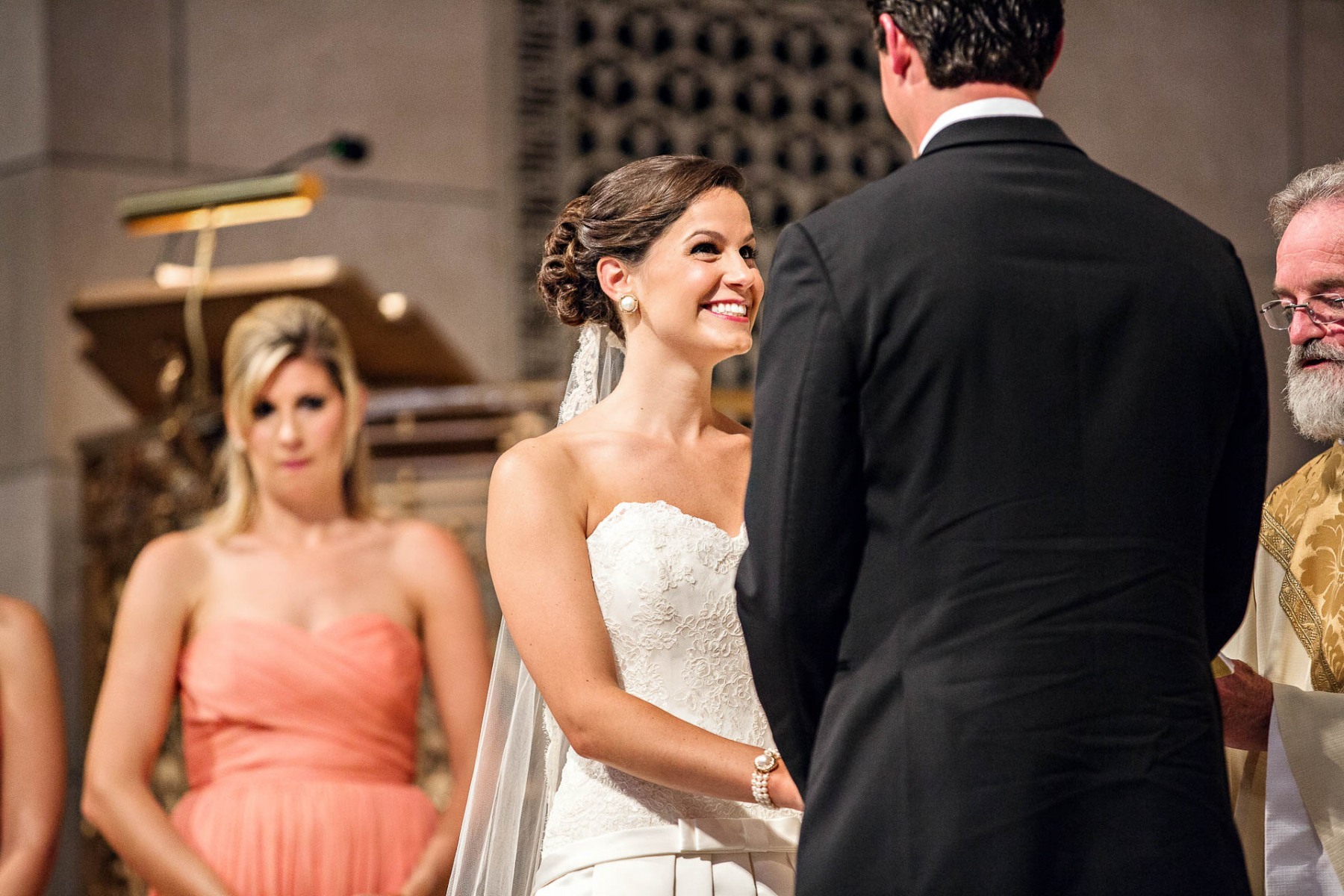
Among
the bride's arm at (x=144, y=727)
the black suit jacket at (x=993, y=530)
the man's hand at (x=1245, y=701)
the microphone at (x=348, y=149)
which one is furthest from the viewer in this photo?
the microphone at (x=348, y=149)

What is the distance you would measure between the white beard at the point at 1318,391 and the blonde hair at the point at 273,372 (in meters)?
2.09

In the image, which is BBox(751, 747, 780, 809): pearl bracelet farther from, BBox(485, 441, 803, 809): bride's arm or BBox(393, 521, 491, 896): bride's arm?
BBox(393, 521, 491, 896): bride's arm

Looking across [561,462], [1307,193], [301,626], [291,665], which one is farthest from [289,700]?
[1307,193]

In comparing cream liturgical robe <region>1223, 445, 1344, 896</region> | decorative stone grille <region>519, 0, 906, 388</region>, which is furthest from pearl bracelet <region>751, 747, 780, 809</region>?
decorative stone grille <region>519, 0, 906, 388</region>

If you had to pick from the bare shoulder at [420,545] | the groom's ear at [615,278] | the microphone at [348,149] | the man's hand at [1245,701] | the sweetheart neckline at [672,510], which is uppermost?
the microphone at [348,149]

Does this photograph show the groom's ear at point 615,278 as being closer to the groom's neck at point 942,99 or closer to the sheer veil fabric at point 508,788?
the sheer veil fabric at point 508,788

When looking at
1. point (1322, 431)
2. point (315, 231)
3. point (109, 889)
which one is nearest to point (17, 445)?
point (315, 231)

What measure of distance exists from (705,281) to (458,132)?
4.82m

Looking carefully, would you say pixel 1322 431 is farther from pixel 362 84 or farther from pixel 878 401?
pixel 362 84

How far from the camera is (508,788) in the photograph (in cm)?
253

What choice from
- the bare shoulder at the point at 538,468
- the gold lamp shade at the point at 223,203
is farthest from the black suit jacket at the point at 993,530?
the gold lamp shade at the point at 223,203

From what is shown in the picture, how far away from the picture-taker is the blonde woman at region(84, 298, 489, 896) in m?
3.43

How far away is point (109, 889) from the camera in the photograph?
17.3 feet

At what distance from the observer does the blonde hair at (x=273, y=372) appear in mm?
3688
